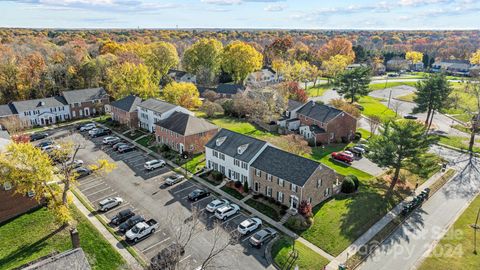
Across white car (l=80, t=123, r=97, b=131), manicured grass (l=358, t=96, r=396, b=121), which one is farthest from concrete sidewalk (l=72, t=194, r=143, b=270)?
manicured grass (l=358, t=96, r=396, b=121)

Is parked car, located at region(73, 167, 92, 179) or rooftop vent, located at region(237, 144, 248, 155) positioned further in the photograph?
parked car, located at region(73, 167, 92, 179)

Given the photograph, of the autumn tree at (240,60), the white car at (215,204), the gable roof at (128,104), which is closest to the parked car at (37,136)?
the gable roof at (128,104)

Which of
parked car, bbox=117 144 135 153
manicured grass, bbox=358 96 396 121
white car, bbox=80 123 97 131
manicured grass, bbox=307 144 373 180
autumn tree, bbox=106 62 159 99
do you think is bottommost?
manicured grass, bbox=307 144 373 180

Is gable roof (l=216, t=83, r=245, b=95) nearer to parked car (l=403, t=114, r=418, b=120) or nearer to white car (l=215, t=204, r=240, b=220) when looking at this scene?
parked car (l=403, t=114, r=418, b=120)

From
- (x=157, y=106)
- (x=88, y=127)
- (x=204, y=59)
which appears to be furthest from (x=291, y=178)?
(x=204, y=59)

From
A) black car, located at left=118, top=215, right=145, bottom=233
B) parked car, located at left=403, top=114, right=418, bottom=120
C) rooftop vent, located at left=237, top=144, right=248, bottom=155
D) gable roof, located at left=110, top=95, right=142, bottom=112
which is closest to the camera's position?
black car, located at left=118, top=215, right=145, bottom=233

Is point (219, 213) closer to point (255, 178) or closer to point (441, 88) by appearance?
point (255, 178)
